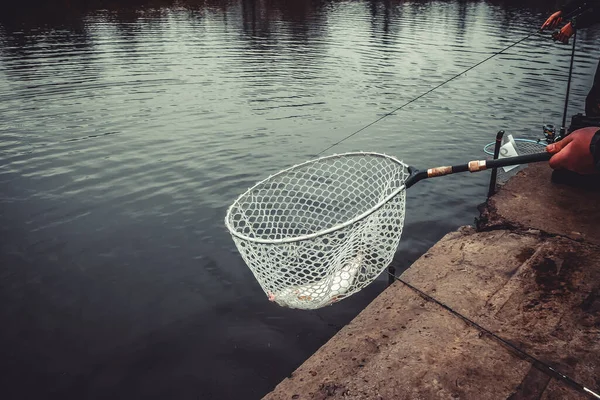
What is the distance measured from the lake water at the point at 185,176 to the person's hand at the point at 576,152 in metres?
2.27

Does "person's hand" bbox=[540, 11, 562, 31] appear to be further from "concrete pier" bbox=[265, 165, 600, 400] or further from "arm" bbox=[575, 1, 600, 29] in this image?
"concrete pier" bbox=[265, 165, 600, 400]

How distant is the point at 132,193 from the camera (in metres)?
6.94

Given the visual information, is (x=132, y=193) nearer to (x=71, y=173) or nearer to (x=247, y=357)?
(x=71, y=173)

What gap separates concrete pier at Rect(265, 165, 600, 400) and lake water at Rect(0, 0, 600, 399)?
829 mm

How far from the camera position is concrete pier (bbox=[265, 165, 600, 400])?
2.61m

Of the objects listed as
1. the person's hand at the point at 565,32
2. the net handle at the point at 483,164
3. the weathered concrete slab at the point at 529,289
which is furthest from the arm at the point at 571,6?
the weathered concrete slab at the point at 529,289

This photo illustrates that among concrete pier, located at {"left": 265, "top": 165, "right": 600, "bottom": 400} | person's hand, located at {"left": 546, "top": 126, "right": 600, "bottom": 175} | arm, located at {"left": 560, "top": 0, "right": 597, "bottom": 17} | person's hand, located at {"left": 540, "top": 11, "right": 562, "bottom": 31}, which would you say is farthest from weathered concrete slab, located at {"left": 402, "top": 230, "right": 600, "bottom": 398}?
arm, located at {"left": 560, "top": 0, "right": 597, "bottom": 17}

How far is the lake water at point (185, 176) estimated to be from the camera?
3910 millimetres

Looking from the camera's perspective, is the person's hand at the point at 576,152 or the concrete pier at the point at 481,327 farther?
the person's hand at the point at 576,152

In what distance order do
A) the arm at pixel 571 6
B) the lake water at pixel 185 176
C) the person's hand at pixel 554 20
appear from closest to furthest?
1. the lake water at pixel 185 176
2. the arm at pixel 571 6
3. the person's hand at pixel 554 20

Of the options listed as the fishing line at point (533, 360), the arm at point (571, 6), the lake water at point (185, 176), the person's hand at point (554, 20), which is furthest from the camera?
the person's hand at point (554, 20)

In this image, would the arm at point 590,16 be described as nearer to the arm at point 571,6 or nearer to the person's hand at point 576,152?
the arm at point 571,6

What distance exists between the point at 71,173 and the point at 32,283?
3.51m

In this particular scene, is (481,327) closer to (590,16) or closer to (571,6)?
(590,16)
